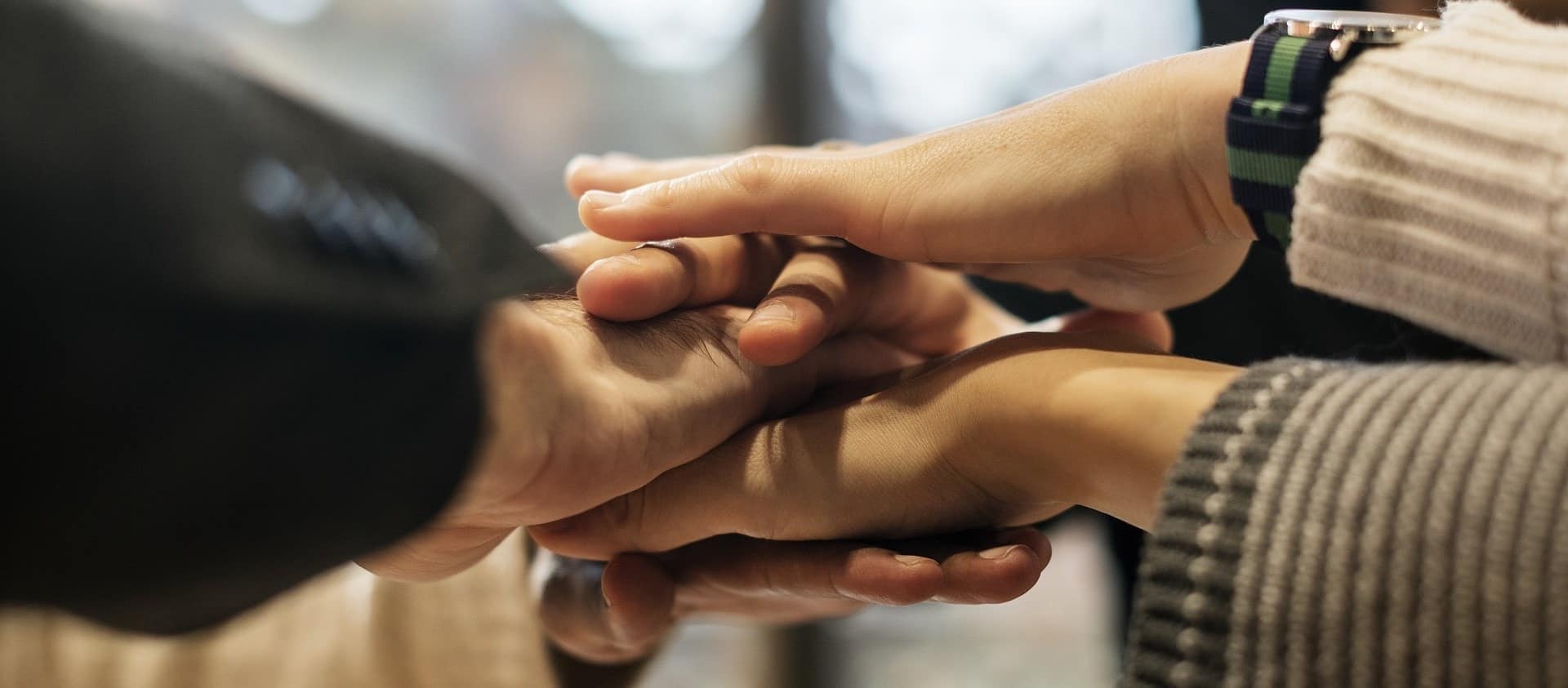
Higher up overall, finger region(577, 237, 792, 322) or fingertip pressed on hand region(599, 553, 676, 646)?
finger region(577, 237, 792, 322)

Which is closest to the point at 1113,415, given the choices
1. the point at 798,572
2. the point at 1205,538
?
the point at 1205,538

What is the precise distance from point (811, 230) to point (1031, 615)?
1.52 meters

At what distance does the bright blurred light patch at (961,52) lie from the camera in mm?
1803

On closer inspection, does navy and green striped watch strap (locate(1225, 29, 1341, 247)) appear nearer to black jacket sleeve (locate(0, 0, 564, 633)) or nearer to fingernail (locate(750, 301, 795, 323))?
fingernail (locate(750, 301, 795, 323))

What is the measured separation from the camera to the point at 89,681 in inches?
41.0

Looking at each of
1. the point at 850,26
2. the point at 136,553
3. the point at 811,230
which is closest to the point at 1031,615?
the point at 850,26

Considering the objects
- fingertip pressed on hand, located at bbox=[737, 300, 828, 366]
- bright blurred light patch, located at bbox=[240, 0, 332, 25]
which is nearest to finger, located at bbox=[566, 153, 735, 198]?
fingertip pressed on hand, located at bbox=[737, 300, 828, 366]

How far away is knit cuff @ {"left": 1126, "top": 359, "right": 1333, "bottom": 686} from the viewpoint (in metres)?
0.49

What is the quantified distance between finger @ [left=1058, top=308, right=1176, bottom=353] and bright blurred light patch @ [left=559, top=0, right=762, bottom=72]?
43.7 inches

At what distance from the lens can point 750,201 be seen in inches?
29.1

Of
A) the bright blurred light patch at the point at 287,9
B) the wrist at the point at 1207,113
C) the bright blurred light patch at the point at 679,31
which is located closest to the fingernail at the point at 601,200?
the wrist at the point at 1207,113

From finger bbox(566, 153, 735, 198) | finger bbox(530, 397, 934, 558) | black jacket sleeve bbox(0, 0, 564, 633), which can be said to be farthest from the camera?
finger bbox(566, 153, 735, 198)

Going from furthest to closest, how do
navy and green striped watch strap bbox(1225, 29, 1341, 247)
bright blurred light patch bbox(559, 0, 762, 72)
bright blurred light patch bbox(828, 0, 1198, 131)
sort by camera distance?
bright blurred light patch bbox(559, 0, 762, 72), bright blurred light patch bbox(828, 0, 1198, 131), navy and green striped watch strap bbox(1225, 29, 1341, 247)

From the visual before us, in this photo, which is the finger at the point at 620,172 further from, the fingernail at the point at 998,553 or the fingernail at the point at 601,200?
the fingernail at the point at 998,553
